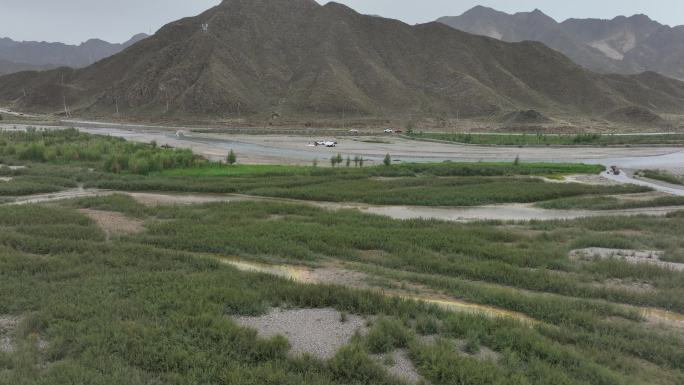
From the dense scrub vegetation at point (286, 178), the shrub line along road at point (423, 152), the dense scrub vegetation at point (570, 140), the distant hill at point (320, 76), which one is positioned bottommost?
the dense scrub vegetation at point (286, 178)

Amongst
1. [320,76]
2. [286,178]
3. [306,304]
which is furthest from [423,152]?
[320,76]

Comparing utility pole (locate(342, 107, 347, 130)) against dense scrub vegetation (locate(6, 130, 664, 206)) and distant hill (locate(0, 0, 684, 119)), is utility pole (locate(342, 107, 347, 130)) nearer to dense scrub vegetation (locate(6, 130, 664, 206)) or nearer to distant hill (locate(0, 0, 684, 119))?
distant hill (locate(0, 0, 684, 119))

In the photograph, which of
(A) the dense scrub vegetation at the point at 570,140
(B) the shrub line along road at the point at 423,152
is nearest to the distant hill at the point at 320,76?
(A) the dense scrub vegetation at the point at 570,140

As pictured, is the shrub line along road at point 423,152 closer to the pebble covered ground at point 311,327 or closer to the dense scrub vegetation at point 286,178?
the dense scrub vegetation at point 286,178

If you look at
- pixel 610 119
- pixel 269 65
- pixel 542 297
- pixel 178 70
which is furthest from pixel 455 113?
Answer: pixel 542 297

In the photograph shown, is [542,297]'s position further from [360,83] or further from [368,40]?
[368,40]

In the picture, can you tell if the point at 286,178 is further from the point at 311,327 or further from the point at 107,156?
the point at 311,327

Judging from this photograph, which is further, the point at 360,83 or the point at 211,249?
the point at 360,83

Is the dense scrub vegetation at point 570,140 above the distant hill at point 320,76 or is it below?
below
